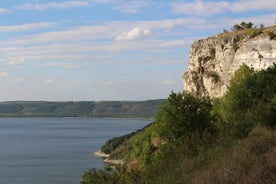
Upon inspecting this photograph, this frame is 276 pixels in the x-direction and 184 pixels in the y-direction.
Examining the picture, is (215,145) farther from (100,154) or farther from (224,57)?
(100,154)

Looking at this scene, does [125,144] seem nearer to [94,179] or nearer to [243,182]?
[94,179]

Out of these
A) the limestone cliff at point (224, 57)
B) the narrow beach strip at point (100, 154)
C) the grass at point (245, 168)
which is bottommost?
the narrow beach strip at point (100, 154)

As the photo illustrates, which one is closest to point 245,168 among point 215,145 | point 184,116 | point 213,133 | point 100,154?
point 215,145

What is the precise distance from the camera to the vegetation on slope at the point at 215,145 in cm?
1195

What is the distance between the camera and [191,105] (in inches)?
1359

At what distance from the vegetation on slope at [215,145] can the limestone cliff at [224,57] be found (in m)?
13.2

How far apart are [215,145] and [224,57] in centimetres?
5039

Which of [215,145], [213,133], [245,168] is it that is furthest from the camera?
[213,133]

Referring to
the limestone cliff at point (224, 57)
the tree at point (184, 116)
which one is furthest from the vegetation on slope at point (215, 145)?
the limestone cliff at point (224, 57)

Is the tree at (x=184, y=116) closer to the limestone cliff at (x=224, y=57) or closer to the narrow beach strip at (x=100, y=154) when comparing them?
the limestone cliff at (x=224, y=57)

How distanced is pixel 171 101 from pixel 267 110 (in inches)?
343

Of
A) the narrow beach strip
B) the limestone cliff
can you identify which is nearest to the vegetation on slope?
the limestone cliff

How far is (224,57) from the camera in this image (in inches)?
2643

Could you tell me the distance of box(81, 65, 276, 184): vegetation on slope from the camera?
11.9 m
